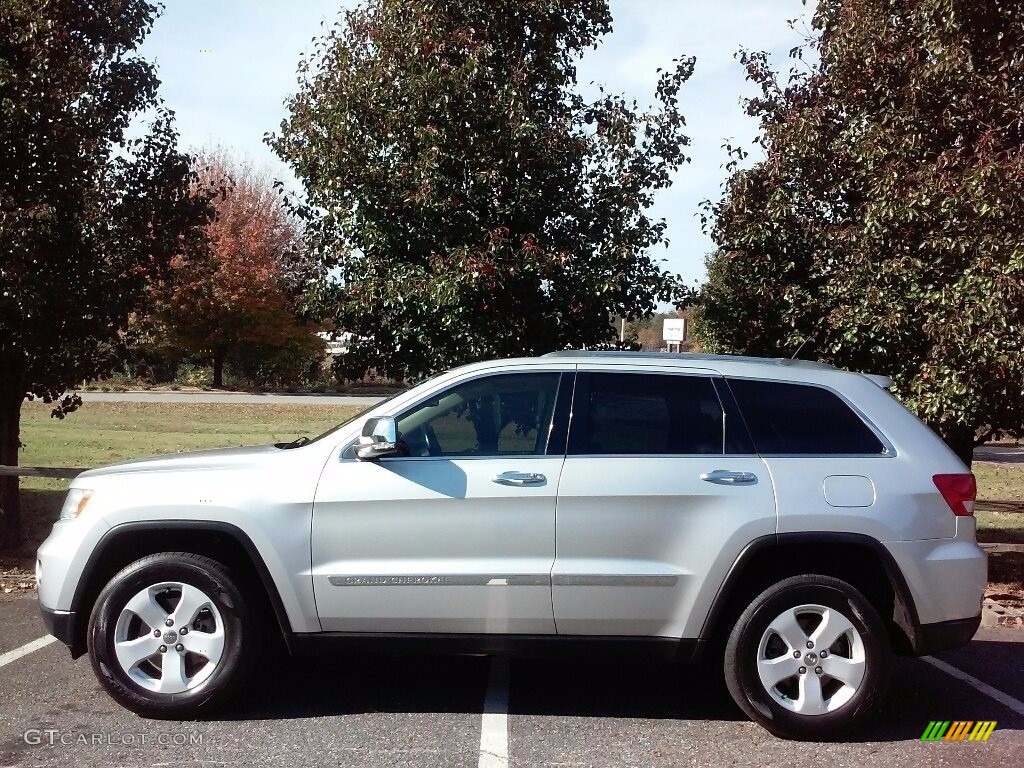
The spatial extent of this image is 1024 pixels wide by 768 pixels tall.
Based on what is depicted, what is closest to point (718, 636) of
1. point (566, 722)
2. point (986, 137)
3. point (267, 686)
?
point (566, 722)

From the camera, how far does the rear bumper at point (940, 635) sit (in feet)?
15.7

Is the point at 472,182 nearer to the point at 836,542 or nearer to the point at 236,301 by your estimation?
the point at 836,542

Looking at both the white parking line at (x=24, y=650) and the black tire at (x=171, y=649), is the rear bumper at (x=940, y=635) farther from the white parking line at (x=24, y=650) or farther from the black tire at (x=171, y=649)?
the white parking line at (x=24, y=650)

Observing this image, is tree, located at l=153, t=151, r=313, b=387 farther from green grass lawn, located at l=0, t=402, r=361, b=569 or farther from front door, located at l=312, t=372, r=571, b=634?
front door, located at l=312, t=372, r=571, b=634

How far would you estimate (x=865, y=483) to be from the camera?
4.83 m

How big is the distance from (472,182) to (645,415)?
3.55 metres

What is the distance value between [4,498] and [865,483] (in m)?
7.69

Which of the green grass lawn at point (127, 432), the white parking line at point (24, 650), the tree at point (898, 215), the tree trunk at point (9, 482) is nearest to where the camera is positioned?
the white parking line at point (24, 650)

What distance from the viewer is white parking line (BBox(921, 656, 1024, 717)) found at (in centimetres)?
537

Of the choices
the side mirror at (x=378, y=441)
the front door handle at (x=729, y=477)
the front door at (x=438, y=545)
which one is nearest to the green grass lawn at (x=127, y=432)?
the front door at (x=438, y=545)

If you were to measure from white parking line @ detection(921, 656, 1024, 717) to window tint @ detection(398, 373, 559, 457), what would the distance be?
2.87 m

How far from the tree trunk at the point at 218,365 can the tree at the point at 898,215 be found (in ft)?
95.4

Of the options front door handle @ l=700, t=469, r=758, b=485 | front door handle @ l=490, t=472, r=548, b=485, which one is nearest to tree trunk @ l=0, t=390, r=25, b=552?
front door handle @ l=490, t=472, r=548, b=485

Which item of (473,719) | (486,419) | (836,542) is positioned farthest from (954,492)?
(473,719)
